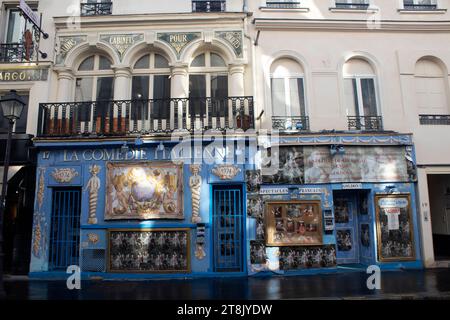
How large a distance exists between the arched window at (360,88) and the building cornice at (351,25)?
3.28 feet

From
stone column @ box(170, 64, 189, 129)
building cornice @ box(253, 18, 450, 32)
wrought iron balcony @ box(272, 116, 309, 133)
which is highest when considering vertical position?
building cornice @ box(253, 18, 450, 32)

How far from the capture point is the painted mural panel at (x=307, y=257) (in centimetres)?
927

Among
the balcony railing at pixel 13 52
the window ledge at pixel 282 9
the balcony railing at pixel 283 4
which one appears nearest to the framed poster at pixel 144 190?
the balcony railing at pixel 13 52

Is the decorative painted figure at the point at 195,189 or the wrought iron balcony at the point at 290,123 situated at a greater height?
the wrought iron balcony at the point at 290,123

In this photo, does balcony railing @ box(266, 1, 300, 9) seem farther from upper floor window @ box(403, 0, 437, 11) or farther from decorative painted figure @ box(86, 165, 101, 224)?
decorative painted figure @ box(86, 165, 101, 224)

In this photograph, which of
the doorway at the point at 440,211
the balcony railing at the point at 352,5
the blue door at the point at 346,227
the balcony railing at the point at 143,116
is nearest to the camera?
the balcony railing at the point at 143,116

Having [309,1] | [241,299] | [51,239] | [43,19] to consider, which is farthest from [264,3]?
[51,239]

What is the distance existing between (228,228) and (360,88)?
5628 mm

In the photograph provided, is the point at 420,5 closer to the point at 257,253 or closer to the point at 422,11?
the point at 422,11

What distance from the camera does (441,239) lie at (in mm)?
11227

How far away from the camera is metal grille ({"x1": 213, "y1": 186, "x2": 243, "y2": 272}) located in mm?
9453

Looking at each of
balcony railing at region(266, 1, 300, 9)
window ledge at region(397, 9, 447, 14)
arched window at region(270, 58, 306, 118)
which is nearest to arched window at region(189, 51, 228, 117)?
arched window at region(270, 58, 306, 118)

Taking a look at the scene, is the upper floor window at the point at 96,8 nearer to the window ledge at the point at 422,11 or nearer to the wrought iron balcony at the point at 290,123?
the wrought iron balcony at the point at 290,123

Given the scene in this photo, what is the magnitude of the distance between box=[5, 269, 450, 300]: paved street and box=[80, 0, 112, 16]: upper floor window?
766 centimetres
